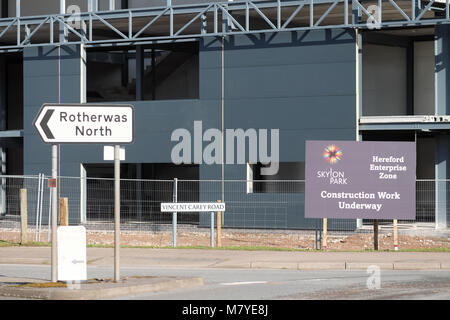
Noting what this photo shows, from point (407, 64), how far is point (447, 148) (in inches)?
217

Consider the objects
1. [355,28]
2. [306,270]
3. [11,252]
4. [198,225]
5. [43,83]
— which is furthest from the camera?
[43,83]

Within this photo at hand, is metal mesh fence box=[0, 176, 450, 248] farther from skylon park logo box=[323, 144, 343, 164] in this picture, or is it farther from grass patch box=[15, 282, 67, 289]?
grass patch box=[15, 282, 67, 289]

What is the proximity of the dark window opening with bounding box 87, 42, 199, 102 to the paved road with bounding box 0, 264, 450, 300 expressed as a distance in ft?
58.6

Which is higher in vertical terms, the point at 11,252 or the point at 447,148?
the point at 447,148

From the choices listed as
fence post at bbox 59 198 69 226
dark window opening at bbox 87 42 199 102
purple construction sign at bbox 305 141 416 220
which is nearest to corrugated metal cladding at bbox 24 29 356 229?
dark window opening at bbox 87 42 199 102

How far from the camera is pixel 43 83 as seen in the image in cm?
3338

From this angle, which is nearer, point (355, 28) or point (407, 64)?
point (355, 28)

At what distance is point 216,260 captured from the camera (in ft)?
64.8

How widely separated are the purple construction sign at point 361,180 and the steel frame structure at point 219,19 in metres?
7.36

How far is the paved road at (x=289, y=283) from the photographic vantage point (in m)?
13.2

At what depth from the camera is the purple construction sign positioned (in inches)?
885

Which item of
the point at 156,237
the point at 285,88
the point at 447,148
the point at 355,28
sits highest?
the point at 355,28
